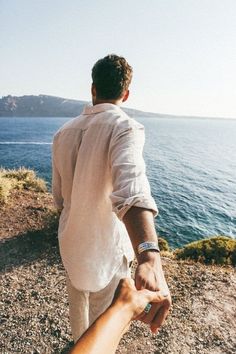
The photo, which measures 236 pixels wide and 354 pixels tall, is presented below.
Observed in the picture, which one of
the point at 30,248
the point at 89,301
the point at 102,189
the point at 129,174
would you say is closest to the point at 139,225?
the point at 129,174

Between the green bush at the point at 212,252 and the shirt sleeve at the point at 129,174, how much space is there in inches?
302

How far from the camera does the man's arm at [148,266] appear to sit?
0.98m

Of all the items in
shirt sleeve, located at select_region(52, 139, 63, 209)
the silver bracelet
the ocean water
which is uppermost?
the silver bracelet

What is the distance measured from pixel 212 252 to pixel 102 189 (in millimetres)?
8135

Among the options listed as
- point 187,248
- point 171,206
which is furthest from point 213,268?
point 171,206

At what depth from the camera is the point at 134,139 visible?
1.47 metres

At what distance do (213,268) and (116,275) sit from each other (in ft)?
21.8

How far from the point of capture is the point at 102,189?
177cm

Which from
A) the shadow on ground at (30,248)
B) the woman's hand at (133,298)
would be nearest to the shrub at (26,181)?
the shadow on ground at (30,248)

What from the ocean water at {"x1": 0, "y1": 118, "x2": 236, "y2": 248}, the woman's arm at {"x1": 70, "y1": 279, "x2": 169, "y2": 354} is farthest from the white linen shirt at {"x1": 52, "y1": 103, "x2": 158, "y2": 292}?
the ocean water at {"x1": 0, "y1": 118, "x2": 236, "y2": 248}

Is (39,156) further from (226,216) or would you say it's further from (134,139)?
(134,139)

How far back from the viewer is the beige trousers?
211cm

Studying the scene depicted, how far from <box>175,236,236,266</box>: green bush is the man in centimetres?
696

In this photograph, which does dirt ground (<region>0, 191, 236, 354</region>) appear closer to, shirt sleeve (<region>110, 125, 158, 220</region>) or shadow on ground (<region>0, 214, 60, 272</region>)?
shadow on ground (<region>0, 214, 60, 272</region>)
